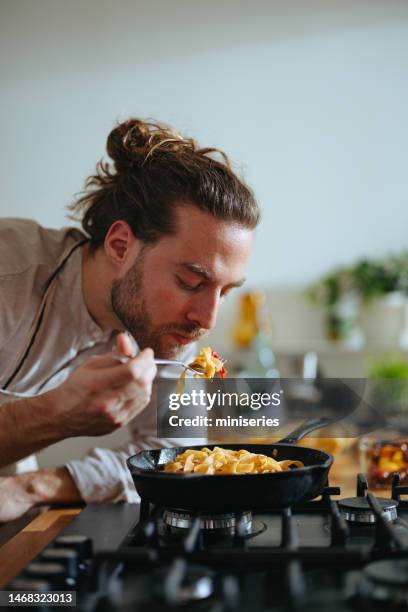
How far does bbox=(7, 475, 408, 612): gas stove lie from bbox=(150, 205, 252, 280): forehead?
0.62m

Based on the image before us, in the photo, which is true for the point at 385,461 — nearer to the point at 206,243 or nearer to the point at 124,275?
the point at 206,243

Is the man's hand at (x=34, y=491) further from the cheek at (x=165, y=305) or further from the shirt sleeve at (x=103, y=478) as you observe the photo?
the cheek at (x=165, y=305)

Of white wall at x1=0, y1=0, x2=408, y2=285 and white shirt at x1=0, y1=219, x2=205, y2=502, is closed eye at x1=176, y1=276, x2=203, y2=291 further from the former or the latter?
white wall at x1=0, y1=0, x2=408, y2=285

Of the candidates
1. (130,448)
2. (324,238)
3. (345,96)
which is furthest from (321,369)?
(130,448)

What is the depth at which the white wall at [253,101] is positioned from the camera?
10.9 ft

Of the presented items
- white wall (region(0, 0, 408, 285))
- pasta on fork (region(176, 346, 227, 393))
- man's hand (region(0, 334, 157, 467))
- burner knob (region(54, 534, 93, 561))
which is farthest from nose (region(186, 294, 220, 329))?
A: white wall (region(0, 0, 408, 285))

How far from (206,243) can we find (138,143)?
357 mm

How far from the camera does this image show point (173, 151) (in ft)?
5.10

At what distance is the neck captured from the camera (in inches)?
61.4

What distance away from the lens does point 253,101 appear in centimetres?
333

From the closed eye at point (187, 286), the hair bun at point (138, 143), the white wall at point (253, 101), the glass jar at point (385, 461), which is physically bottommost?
the glass jar at point (385, 461)

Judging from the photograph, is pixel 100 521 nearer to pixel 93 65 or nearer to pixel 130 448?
pixel 130 448

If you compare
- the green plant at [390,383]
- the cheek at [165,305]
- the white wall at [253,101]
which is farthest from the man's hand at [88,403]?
the white wall at [253,101]

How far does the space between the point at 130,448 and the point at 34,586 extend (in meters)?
0.87
